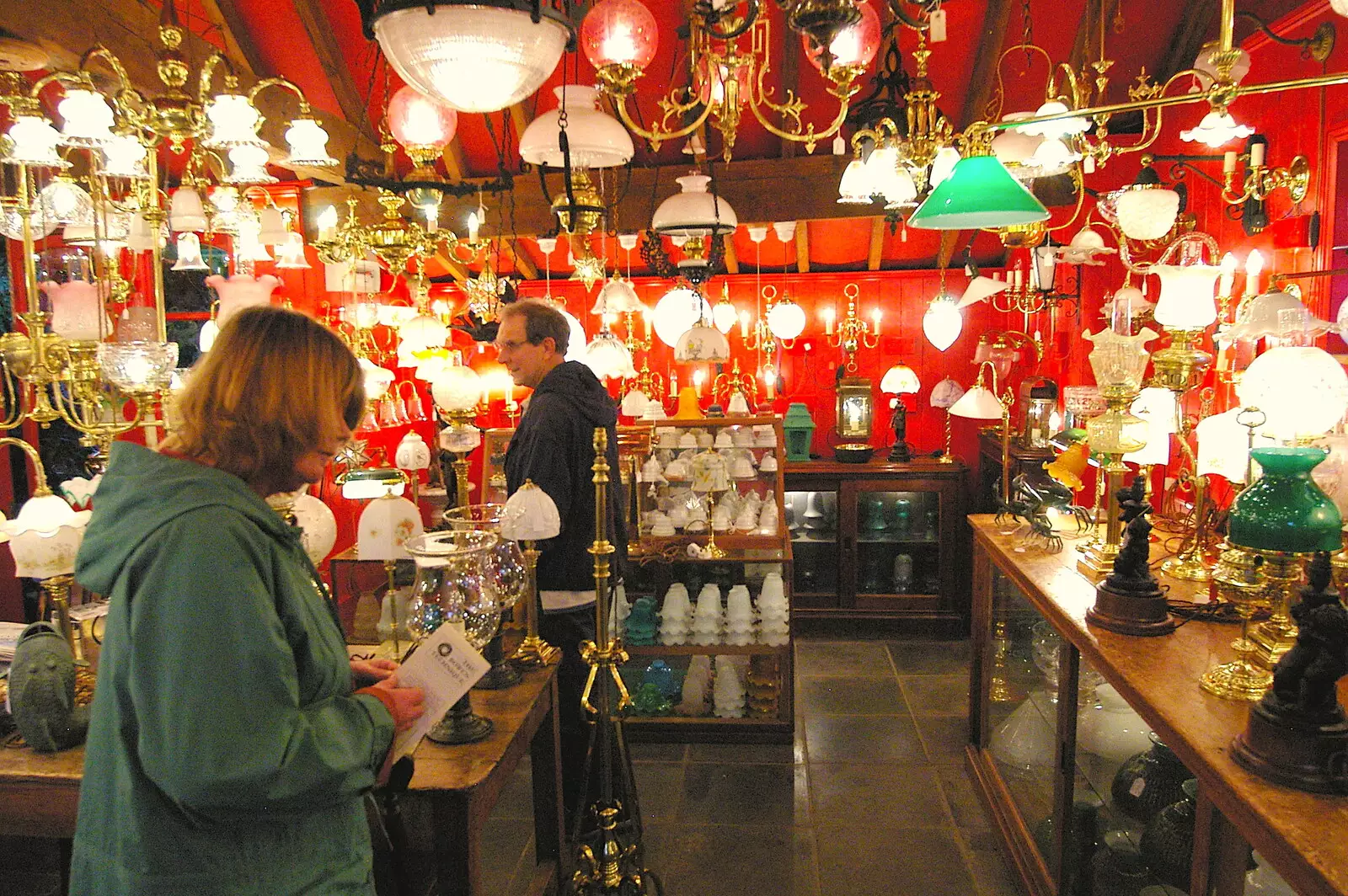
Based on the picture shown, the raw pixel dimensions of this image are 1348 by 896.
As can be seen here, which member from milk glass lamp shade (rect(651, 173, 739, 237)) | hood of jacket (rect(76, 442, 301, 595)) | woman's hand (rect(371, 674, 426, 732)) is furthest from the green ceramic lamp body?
hood of jacket (rect(76, 442, 301, 595))

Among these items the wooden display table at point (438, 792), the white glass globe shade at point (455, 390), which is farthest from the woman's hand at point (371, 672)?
the white glass globe shade at point (455, 390)

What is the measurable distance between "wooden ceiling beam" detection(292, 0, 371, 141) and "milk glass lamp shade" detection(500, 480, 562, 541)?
10.6 ft

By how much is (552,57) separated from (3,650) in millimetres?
2375

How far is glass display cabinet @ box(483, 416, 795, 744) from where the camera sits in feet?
13.8

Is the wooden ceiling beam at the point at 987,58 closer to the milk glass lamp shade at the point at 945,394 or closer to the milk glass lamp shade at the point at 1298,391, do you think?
the milk glass lamp shade at the point at 945,394

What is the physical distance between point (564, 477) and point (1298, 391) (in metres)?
2.23

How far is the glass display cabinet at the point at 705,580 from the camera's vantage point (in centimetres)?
419

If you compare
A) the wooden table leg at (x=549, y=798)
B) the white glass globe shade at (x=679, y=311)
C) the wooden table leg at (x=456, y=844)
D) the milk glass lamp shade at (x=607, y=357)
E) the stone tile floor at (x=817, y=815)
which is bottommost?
the stone tile floor at (x=817, y=815)

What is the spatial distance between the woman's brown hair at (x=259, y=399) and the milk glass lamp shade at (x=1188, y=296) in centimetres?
232

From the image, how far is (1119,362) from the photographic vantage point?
2752mm

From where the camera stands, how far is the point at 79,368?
256 centimetres

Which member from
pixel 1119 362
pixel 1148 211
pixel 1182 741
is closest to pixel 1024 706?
pixel 1119 362

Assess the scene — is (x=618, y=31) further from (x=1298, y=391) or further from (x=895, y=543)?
(x=895, y=543)

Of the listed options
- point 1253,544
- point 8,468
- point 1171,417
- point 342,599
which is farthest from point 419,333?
point 1253,544
